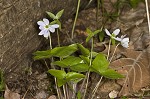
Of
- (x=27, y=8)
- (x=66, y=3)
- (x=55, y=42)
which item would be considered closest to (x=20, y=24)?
(x=27, y=8)

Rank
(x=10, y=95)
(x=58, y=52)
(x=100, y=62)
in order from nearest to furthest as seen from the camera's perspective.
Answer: (x=100, y=62) → (x=58, y=52) → (x=10, y=95)

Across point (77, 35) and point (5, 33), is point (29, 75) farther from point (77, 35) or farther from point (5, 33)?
point (77, 35)

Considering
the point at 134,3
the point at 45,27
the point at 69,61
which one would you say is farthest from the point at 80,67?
the point at 134,3

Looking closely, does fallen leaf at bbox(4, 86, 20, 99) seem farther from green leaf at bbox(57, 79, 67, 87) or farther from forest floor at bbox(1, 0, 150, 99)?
green leaf at bbox(57, 79, 67, 87)

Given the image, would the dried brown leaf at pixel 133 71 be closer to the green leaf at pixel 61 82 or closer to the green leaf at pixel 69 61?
the green leaf at pixel 69 61

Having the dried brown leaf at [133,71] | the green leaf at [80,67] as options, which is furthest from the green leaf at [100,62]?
the dried brown leaf at [133,71]

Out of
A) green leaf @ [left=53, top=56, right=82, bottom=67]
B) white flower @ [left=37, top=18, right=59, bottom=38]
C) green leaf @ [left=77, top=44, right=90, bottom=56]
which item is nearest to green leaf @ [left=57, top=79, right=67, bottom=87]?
green leaf @ [left=53, top=56, right=82, bottom=67]

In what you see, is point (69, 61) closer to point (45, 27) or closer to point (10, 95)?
point (45, 27)

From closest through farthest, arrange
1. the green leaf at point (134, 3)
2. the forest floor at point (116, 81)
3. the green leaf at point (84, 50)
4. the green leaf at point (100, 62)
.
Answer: the green leaf at point (100, 62)
the green leaf at point (84, 50)
the forest floor at point (116, 81)
the green leaf at point (134, 3)
